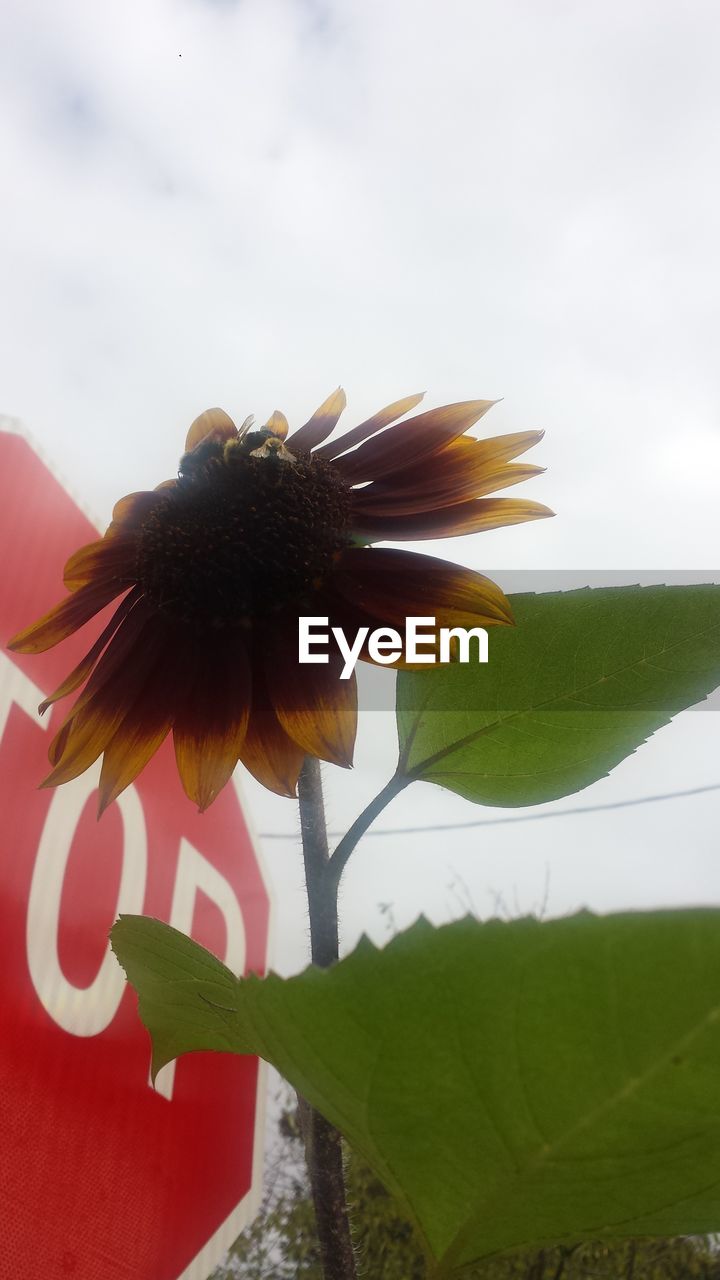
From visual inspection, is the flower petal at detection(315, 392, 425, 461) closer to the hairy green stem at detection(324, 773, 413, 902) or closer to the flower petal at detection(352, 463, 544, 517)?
the flower petal at detection(352, 463, 544, 517)

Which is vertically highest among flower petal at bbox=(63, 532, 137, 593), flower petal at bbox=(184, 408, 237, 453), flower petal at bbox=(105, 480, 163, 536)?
flower petal at bbox=(184, 408, 237, 453)

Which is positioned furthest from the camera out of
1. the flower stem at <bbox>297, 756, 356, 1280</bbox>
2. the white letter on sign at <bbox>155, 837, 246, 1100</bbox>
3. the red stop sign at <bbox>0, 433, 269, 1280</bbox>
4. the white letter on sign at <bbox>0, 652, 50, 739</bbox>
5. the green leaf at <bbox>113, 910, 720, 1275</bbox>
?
the white letter on sign at <bbox>155, 837, 246, 1100</bbox>

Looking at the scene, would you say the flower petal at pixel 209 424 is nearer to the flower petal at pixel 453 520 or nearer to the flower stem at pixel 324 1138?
the flower petal at pixel 453 520

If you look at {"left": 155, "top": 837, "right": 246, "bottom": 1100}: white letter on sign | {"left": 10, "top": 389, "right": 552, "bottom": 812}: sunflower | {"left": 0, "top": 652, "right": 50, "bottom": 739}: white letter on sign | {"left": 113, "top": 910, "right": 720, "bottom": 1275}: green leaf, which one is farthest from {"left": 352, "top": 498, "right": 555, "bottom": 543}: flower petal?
{"left": 155, "top": 837, "right": 246, "bottom": 1100}: white letter on sign

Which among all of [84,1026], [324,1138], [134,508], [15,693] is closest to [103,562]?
[134,508]

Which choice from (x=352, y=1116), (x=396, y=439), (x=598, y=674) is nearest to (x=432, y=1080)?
(x=352, y=1116)

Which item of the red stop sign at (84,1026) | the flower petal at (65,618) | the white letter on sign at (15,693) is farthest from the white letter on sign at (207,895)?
the flower petal at (65,618)
